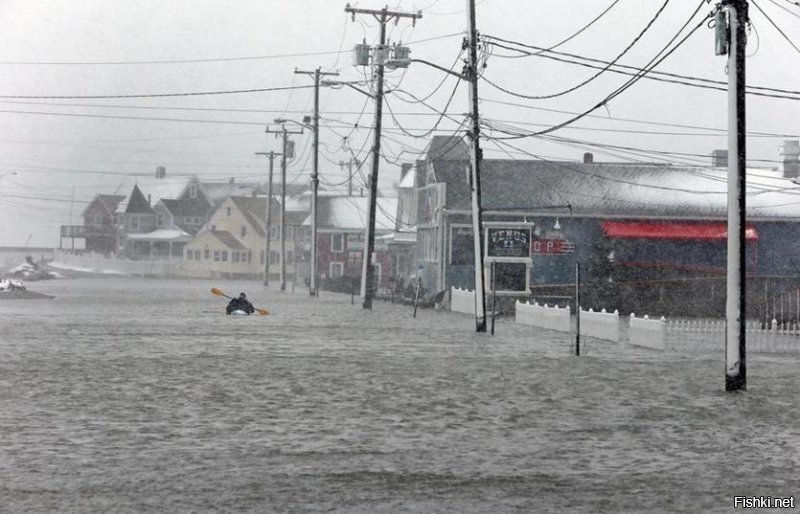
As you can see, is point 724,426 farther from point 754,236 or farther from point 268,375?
point 754,236

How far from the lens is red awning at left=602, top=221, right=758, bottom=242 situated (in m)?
53.8

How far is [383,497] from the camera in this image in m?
9.31

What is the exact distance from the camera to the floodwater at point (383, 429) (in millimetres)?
9445

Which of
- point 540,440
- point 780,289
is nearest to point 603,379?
point 540,440

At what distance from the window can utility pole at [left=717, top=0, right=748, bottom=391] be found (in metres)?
83.7

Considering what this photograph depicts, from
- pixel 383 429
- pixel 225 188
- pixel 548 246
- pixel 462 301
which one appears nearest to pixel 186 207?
pixel 225 188

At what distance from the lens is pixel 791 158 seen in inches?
2367

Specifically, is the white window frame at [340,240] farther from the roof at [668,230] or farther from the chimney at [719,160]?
the roof at [668,230]

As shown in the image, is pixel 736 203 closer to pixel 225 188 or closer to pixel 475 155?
pixel 475 155

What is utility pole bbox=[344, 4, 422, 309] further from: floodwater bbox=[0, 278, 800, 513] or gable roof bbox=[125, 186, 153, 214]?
gable roof bbox=[125, 186, 153, 214]

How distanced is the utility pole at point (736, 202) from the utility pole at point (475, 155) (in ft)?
50.7

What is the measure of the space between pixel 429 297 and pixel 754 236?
1451 centimetres

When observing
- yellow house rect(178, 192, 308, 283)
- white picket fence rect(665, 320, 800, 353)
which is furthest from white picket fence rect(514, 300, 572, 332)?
yellow house rect(178, 192, 308, 283)

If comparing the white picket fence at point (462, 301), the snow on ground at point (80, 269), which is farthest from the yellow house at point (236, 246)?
the white picket fence at point (462, 301)
